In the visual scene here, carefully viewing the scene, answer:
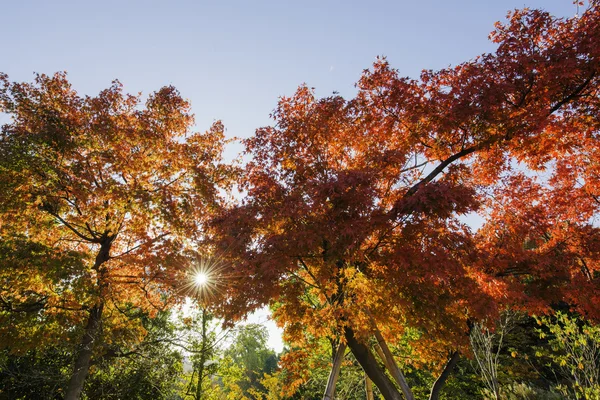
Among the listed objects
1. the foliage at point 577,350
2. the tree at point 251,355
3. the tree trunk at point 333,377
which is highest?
the tree at point 251,355

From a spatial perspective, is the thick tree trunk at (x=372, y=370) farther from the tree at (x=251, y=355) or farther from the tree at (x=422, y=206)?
the tree at (x=251, y=355)

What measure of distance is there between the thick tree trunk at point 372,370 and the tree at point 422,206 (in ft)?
0.07

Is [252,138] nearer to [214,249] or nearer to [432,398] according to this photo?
[214,249]

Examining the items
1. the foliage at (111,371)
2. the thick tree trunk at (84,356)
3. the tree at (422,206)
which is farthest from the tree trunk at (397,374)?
the thick tree trunk at (84,356)

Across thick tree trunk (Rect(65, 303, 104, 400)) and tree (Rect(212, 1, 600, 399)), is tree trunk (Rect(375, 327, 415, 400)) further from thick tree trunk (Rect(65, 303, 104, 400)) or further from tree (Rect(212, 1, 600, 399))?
thick tree trunk (Rect(65, 303, 104, 400))

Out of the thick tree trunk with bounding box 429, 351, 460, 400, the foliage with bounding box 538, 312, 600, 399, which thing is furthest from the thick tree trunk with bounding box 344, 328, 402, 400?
the foliage with bounding box 538, 312, 600, 399

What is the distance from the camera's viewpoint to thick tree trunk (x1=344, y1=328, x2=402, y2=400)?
6.55m

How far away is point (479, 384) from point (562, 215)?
1165 centimetres

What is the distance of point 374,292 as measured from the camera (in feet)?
21.0

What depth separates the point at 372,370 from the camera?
22.0 feet

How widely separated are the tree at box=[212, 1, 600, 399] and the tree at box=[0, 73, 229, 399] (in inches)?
131

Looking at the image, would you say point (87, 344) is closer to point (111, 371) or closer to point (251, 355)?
point (111, 371)

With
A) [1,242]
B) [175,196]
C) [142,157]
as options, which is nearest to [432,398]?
[175,196]

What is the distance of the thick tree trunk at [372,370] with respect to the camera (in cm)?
655
